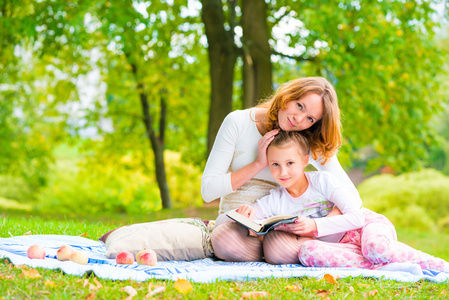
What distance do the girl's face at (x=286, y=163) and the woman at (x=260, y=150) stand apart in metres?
0.09

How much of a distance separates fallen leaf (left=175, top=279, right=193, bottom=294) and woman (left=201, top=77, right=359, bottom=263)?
87cm

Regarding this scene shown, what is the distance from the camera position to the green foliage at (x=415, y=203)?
15016 millimetres

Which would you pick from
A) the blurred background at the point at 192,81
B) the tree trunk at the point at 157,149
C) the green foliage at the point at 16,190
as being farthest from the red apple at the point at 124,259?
the green foliage at the point at 16,190

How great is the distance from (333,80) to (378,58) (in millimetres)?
1312

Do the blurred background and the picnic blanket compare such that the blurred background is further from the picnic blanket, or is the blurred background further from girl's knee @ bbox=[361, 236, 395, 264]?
the picnic blanket

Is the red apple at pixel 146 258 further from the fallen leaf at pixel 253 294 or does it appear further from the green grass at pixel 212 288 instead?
the fallen leaf at pixel 253 294

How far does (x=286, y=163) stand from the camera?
3.45m

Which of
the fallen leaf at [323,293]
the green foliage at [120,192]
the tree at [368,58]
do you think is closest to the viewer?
the fallen leaf at [323,293]

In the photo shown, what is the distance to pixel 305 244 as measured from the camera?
3.34m

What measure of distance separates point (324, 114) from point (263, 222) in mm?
942

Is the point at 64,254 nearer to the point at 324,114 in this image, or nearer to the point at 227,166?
the point at 227,166

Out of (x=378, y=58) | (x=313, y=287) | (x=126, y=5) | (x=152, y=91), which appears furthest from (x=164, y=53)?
(x=313, y=287)

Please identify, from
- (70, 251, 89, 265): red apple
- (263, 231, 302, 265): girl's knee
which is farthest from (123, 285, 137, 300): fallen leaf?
(263, 231, 302, 265): girl's knee

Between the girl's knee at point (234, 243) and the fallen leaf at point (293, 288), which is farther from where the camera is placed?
the girl's knee at point (234, 243)
